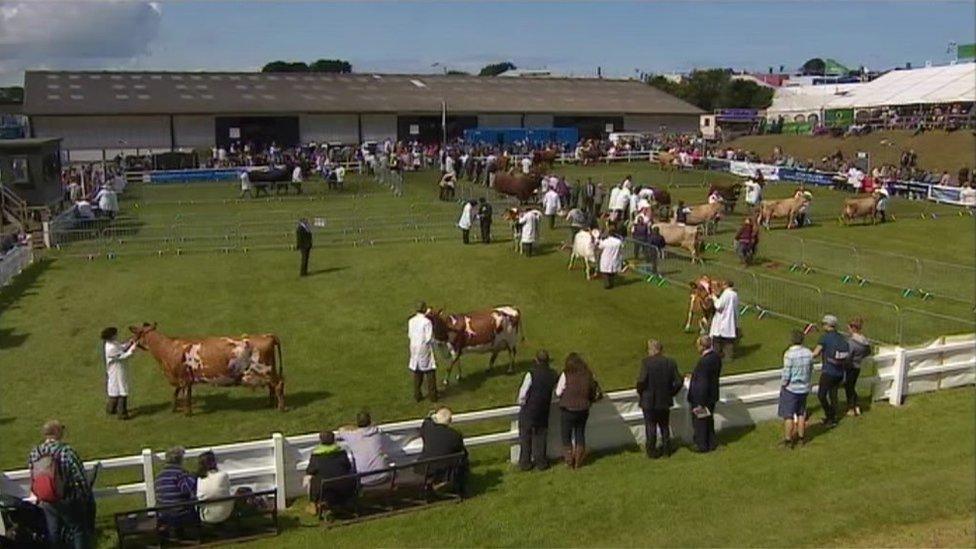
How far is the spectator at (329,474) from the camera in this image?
32.5 feet

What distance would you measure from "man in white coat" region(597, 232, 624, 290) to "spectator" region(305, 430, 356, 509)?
12.4 meters

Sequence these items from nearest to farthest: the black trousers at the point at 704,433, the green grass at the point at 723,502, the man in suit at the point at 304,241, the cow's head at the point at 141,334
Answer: the green grass at the point at 723,502 → the black trousers at the point at 704,433 → the cow's head at the point at 141,334 → the man in suit at the point at 304,241

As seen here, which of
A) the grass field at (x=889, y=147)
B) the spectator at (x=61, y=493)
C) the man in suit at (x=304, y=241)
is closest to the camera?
the spectator at (x=61, y=493)

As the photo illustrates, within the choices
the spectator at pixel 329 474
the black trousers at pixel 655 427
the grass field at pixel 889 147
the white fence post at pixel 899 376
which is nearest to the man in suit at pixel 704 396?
the black trousers at pixel 655 427

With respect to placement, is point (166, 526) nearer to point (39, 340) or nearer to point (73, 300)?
point (39, 340)

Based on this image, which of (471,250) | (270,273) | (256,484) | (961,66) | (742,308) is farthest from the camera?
(961,66)

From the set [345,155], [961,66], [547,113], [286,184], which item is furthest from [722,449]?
[961,66]

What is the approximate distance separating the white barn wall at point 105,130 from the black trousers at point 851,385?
49.9m

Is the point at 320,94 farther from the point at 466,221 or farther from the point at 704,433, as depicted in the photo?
the point at 704,433

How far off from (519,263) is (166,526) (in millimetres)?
15689

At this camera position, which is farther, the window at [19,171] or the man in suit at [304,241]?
the window at [19,171]

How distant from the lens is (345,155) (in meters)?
51.8

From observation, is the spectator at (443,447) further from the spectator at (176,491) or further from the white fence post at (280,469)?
the spectator at (176,491)

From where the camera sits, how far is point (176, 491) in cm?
951
